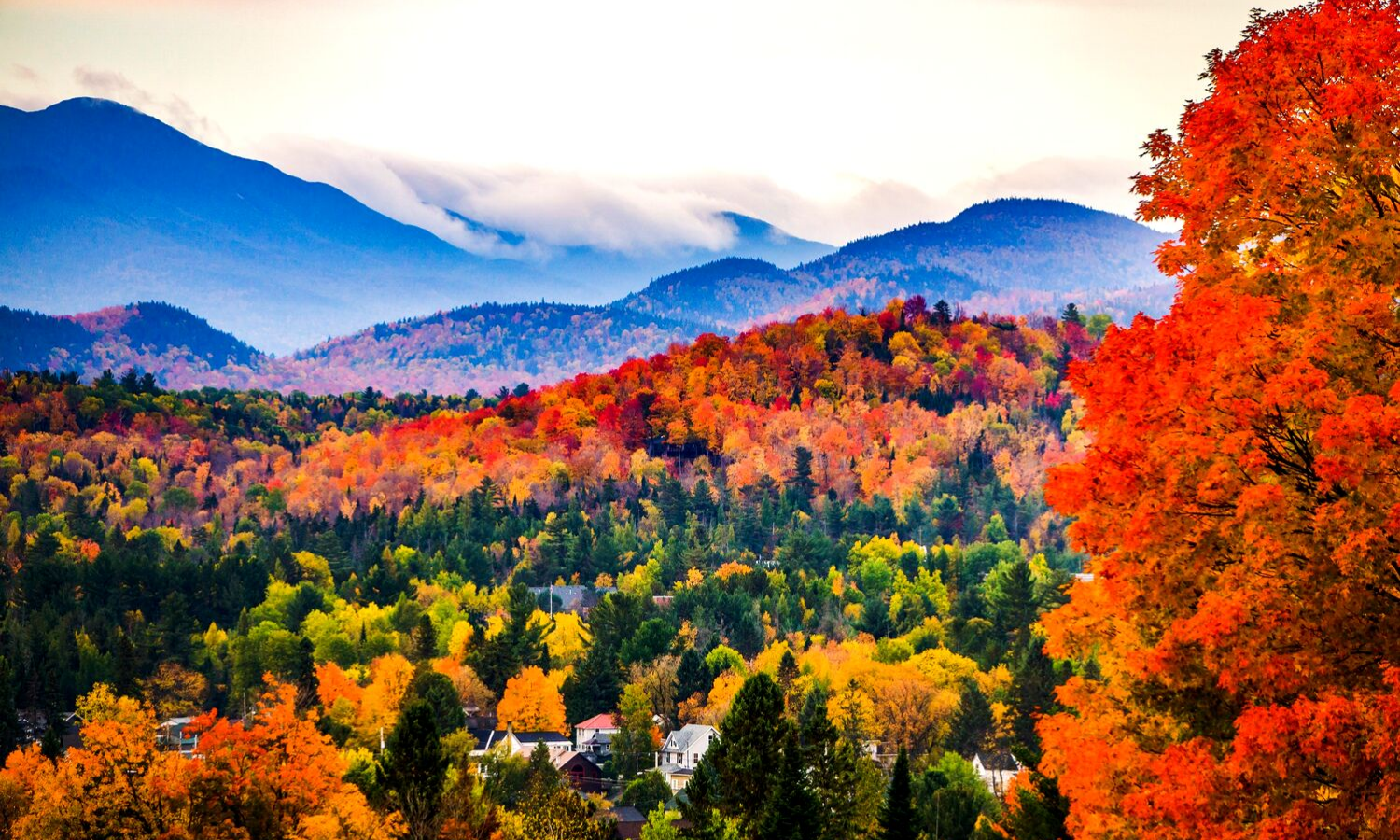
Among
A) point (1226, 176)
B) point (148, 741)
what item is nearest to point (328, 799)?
point (148, 741)

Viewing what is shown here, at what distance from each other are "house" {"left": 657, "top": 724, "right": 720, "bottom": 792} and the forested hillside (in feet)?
6.27

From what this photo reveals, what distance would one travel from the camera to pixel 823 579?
373ft

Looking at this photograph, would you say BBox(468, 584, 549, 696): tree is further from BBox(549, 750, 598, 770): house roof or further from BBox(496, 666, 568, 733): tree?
BBox(549, 750, 598, 770): house roof

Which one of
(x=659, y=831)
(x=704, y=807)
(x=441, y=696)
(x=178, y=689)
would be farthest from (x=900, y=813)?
(x=178, y=689)

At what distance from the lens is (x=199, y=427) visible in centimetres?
19712

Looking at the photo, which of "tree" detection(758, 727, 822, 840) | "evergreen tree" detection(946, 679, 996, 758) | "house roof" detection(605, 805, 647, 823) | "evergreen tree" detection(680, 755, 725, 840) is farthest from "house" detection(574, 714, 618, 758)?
"tree" detection(758, 727, 822, 840)

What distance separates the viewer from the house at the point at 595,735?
253ft

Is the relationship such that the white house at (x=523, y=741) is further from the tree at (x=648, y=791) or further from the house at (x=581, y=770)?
the tree at (x=648, y=791)

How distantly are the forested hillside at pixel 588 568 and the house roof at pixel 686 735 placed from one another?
2493 mm

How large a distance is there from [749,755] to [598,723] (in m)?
44.4

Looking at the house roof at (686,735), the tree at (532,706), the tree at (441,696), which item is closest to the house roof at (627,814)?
the house roof at (686,735)

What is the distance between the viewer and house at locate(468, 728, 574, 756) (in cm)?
7275

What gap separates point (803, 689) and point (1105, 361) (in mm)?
64038

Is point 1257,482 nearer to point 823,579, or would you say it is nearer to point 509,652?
point 509,652
